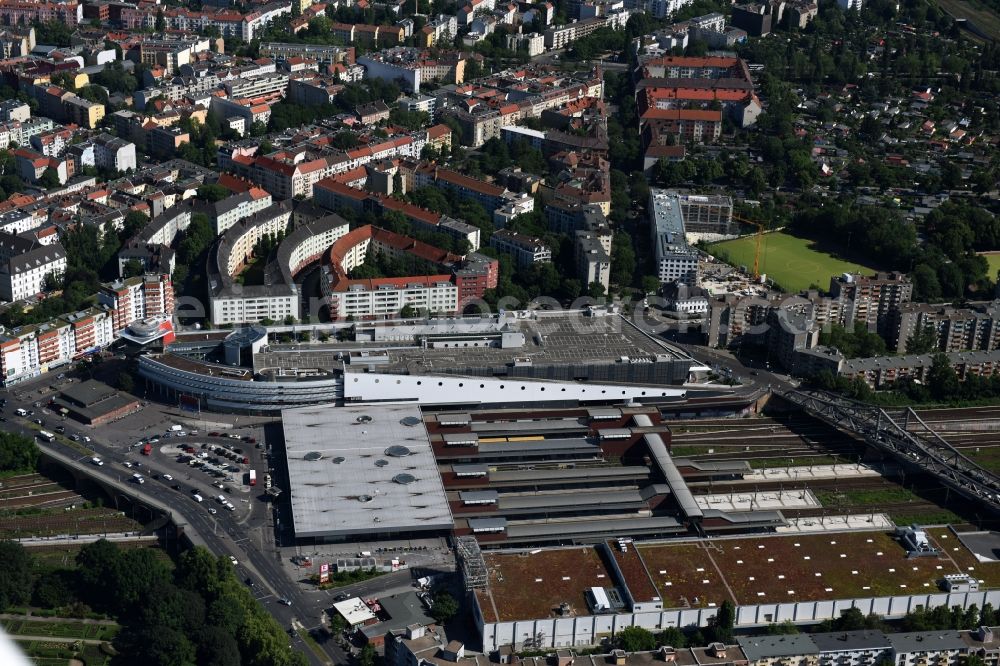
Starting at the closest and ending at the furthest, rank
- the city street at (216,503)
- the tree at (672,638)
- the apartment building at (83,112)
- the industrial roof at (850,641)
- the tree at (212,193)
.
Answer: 1. the industrial roof at (850,641)
2. the tree at (672,638)
3. the city street at (216,503)
4. the tree at (212,193)
5. the apartment building at (83,112)

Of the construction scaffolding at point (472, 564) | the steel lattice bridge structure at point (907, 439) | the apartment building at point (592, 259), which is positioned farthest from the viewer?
the apartment building at point (592, 259)

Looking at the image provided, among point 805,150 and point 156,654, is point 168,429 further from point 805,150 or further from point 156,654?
point 805,150

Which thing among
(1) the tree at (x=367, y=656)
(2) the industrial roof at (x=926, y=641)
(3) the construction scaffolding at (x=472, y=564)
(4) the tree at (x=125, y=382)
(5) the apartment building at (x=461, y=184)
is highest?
(5) the apartment building at (x=461, y=184)

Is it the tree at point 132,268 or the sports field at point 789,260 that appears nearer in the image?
the tree at point 132,268

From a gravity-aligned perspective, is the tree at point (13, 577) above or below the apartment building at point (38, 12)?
below

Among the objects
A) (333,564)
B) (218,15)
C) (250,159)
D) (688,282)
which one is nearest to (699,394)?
(688,282)

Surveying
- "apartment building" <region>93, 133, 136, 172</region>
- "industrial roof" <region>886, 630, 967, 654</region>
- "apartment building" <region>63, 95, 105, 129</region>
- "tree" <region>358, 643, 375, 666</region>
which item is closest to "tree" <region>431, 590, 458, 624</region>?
"tree" <region>358, 643, 375, 666</region>

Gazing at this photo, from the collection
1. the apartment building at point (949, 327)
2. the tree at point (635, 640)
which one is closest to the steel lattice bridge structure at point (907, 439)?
the apartment building at point (949, 327)

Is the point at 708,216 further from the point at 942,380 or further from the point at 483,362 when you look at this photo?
the point at 483,362

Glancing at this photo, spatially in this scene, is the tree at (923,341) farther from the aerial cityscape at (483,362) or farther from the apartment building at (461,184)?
the apartment building at (461,184)
